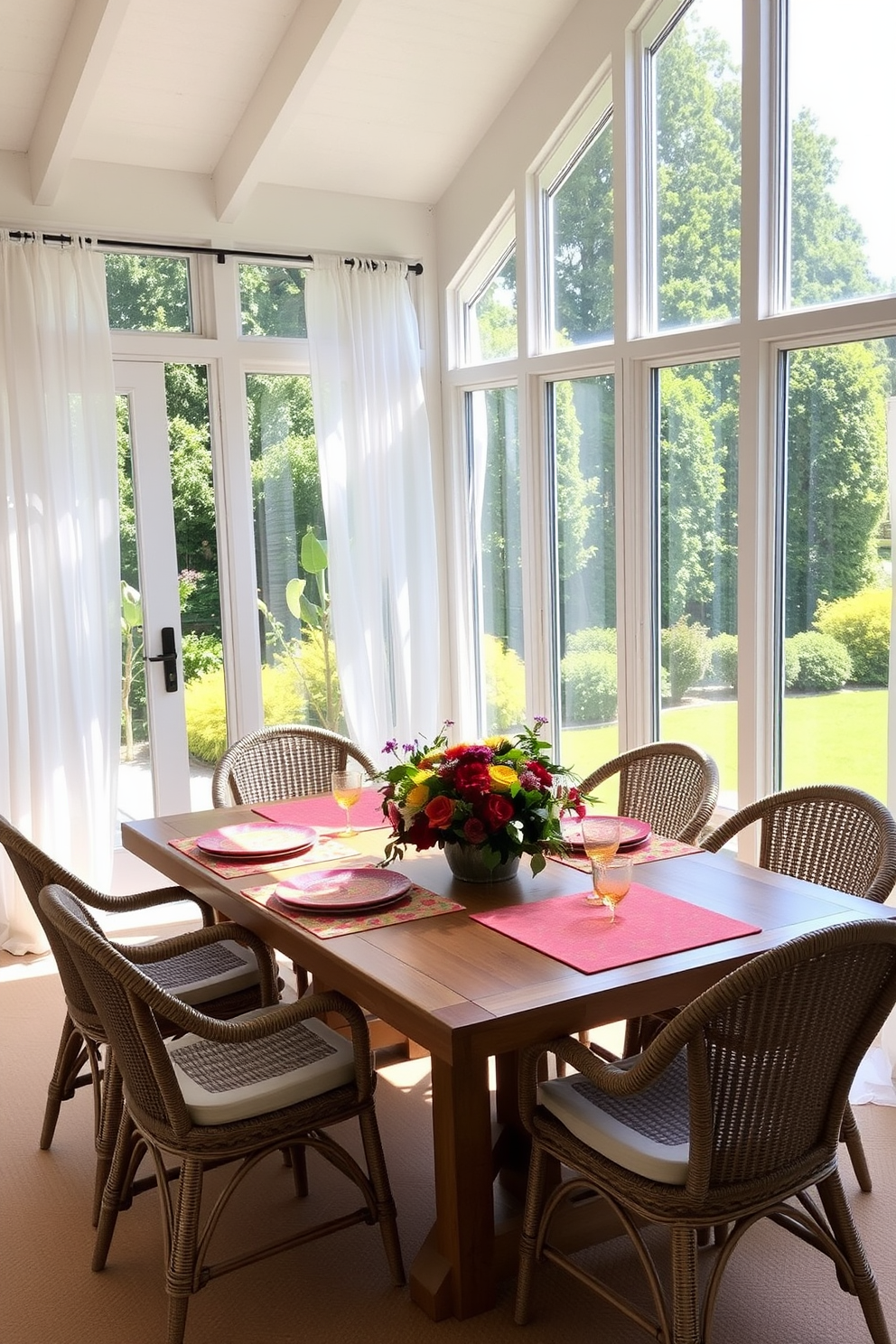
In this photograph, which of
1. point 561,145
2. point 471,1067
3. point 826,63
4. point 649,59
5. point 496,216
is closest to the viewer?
point 471,1067

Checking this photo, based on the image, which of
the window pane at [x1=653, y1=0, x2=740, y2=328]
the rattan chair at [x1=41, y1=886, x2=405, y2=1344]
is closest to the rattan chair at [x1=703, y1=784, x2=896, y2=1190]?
the rattan chair at [x1=41, y1=886, x2=405, y2=1344]

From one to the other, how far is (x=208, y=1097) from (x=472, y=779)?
796 millimetres

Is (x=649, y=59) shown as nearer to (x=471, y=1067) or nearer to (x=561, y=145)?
(x=561, y=145)

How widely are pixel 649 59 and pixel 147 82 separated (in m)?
1.69

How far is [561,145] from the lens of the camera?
4.67 meters

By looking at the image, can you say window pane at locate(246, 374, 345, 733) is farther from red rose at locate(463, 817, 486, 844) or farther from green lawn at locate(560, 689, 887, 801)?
red rose at locate(463, 817, 486, 844)

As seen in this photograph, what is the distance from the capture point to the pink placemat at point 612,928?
2291 millimetres

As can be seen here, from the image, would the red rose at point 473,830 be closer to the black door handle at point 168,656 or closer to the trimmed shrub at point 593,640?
the trimmed shrub at point 593,640

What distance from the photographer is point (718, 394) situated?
4.02 m

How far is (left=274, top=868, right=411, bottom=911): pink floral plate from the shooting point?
103 inches

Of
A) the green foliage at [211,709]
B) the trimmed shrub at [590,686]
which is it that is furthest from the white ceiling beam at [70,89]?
the trimmed shrub at [590,686]

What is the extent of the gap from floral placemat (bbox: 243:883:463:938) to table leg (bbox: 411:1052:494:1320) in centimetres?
34

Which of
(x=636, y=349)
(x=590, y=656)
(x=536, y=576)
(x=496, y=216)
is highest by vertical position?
(x=496, y=216)

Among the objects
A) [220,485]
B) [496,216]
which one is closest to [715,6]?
[496,216]
